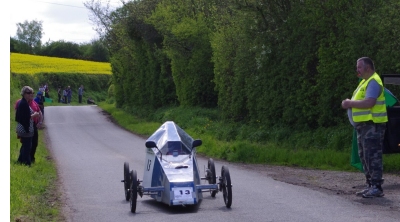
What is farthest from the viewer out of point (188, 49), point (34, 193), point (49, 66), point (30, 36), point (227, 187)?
point (30, 36)

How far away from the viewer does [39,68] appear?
76562 mm

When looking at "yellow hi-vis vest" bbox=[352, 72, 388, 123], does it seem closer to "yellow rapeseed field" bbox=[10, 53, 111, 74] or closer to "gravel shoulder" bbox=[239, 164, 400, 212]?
"gravel shoulder" bbox=[239, 164, 400, 212]

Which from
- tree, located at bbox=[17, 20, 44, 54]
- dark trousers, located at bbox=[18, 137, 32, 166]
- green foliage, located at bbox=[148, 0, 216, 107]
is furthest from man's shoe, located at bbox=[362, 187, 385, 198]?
tree, located at bbox=[17, 20, 44, 54]

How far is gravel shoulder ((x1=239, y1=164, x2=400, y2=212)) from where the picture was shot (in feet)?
34.8

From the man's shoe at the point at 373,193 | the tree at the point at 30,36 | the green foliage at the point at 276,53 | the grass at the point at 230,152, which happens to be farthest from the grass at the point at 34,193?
the tree at the point at 30,36

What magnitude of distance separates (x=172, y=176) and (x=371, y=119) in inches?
139

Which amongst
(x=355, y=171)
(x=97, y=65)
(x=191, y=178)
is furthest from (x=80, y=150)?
(x=97, y=65)

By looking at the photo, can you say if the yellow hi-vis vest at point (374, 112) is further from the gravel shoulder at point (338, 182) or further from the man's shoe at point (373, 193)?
the gravel shoulder at point (338, 182)

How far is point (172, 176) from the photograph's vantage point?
1020cm

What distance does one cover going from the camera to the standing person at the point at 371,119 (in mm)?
10898

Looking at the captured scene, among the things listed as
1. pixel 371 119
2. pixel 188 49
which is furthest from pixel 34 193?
pixel 188 49

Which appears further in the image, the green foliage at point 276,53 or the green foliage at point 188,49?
the green foliage at point 188,49

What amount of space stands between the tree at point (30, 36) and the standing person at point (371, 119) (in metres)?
111

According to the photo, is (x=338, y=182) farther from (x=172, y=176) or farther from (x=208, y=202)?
(x=172, y=176)
